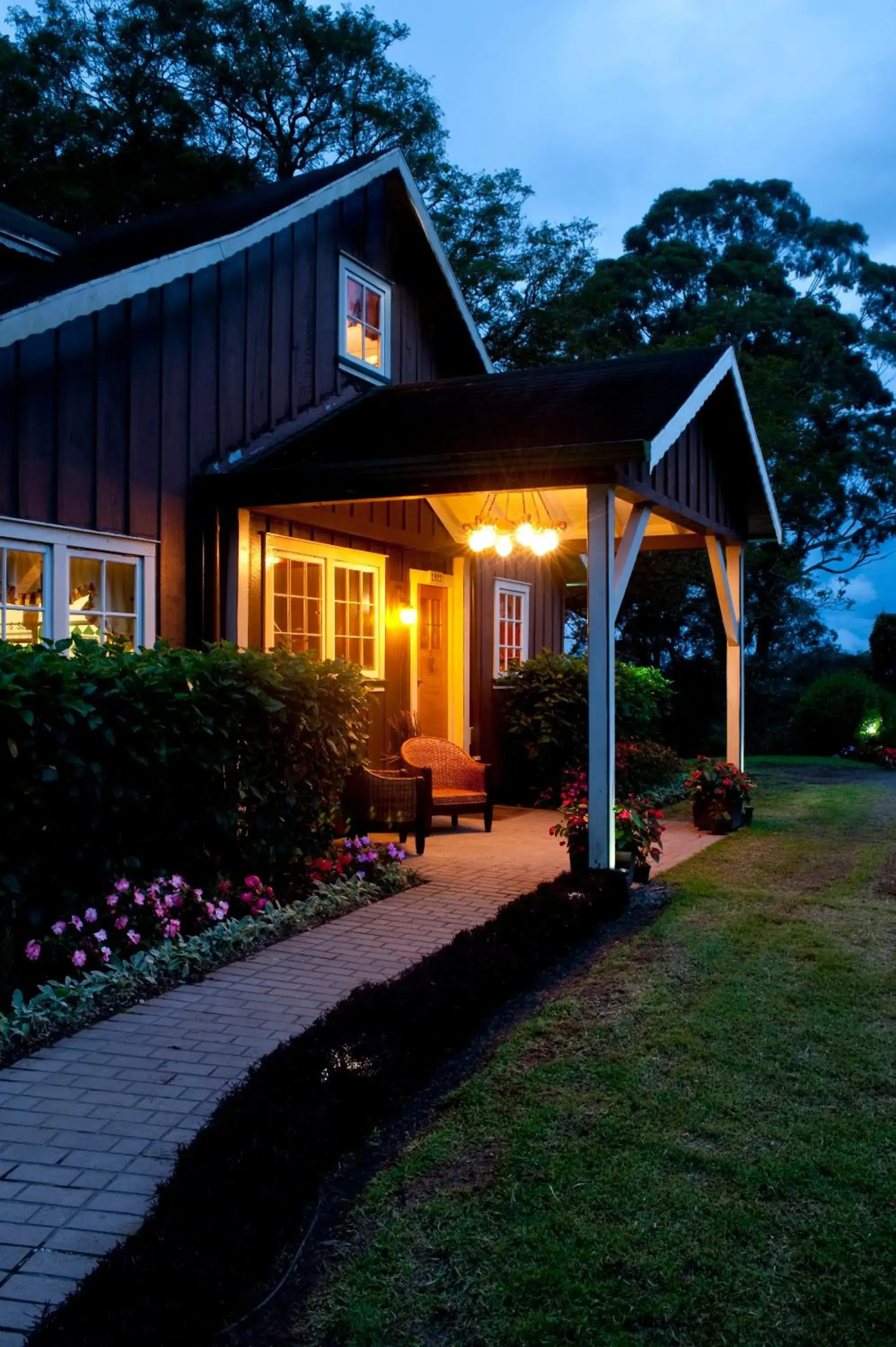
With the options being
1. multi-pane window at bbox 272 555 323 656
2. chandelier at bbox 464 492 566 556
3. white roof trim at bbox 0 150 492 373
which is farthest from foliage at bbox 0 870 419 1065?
white roof trim at bbox 0 150 492 373

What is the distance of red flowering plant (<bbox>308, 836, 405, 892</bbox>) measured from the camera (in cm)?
725

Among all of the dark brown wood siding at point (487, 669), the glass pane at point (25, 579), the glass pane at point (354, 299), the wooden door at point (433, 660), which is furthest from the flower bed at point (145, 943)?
the glass pane at point (354, 299)

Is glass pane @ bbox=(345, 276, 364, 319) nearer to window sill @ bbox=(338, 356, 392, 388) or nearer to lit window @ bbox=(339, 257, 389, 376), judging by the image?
lit window @ bbox=(339, 257, 389, 376)

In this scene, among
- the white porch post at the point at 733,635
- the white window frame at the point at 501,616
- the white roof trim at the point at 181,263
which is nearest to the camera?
the white roof trim at the point at 181,263

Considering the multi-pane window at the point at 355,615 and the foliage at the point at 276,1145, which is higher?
the multi-pane window at the point at 355,615

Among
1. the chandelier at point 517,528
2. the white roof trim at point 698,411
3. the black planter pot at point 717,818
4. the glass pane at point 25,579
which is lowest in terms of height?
the black planter pot at point 717,818

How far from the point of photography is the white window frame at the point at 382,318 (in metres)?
10.6

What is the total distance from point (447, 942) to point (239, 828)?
4.77 feet

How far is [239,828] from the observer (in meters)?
6.55

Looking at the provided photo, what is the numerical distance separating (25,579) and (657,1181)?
534 centimetres

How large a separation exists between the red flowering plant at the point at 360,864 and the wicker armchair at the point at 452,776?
→ 197cm

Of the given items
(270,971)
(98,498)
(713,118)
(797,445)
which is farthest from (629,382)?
(713,118)

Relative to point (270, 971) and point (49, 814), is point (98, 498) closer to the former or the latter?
point (49, 814)

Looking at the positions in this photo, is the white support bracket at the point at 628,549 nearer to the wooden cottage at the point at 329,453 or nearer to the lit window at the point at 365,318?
the wooden cottage at the point at 329,453
